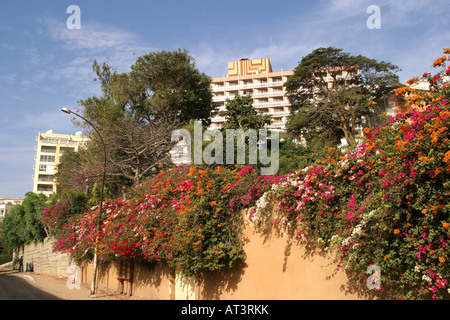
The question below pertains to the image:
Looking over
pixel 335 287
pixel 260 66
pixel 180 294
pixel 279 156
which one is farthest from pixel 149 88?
pixel 260 66

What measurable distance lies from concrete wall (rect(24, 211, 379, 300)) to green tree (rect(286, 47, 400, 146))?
1657 centimetres

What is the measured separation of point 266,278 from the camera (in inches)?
372

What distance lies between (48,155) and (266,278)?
78879 millimetres

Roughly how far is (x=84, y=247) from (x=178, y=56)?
15.3 meters

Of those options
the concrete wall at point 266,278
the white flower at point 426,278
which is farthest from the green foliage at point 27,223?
the white flower at point 426,278

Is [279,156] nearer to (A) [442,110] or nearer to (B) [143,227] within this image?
(B) [143,227]

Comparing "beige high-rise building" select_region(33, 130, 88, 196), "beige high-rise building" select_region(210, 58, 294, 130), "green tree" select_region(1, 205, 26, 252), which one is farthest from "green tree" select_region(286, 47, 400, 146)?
"beige high-rise building" select_region(33, 130, 88, 196)

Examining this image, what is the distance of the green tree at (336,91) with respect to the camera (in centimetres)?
2570

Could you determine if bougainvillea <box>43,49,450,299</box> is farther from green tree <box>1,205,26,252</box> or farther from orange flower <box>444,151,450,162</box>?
green tree <box>1,205,26,252</box>

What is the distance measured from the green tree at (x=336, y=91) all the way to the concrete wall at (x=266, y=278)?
16567 mm

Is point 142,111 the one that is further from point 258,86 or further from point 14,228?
point 258,86

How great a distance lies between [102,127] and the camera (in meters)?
23.6

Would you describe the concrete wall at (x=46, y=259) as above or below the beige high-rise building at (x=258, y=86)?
below

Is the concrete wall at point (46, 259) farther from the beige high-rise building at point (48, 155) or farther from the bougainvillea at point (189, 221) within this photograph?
the beige high-rise building at point (48, 155)
